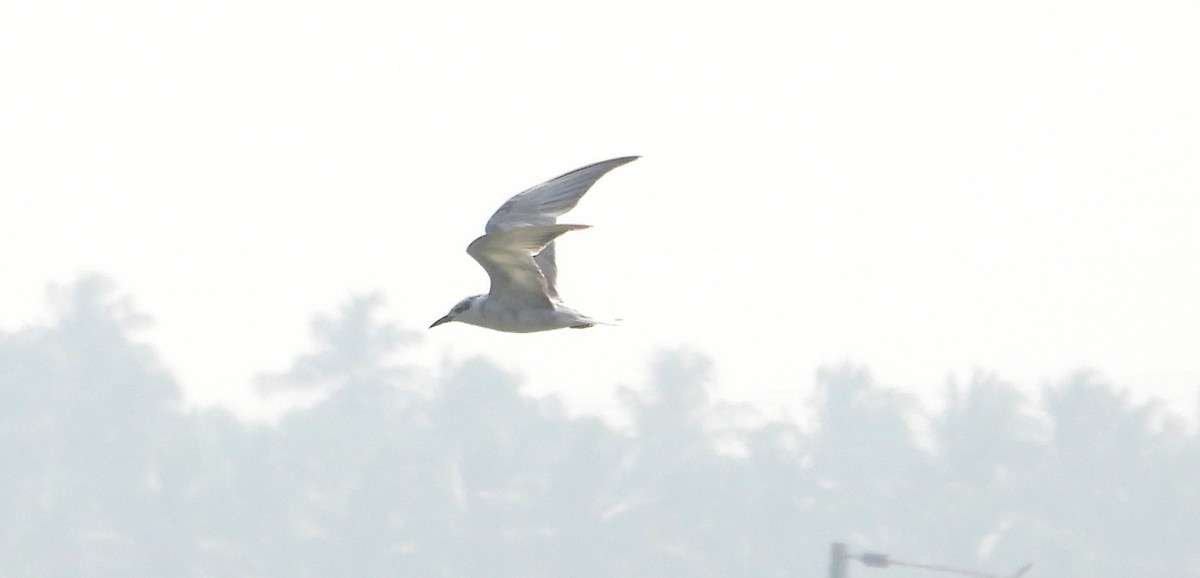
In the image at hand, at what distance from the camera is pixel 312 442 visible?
132 meters

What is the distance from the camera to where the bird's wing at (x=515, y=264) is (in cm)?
1566

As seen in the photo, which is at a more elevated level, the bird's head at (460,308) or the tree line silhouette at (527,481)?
the tree line silhouette at (527,481)

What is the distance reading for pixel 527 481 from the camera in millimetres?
125000

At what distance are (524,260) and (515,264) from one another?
0.26ft

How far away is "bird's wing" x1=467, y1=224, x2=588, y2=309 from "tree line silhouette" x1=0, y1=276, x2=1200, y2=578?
93.3 meters

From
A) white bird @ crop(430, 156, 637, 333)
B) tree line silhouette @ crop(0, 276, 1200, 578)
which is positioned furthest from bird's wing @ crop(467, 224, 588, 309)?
tree line silhouette @ crop(0, 276, 1200, 578)

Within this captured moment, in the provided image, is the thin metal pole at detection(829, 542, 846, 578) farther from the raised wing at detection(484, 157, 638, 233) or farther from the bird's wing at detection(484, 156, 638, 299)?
the raised wing at detection(484, 157, 638, 233)

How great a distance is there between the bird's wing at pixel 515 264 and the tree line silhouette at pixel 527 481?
93.3 metres

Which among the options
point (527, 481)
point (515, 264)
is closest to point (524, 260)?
point (515, 264)

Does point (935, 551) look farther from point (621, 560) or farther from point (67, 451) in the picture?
point (67, 451)

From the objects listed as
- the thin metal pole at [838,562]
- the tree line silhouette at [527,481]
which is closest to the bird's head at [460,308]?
the thin metal pole at [838,562]

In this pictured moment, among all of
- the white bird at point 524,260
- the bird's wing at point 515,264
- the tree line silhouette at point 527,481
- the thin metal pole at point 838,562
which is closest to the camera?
the bird's wing at point 515,264

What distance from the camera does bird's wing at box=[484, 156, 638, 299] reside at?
1659 centimetres

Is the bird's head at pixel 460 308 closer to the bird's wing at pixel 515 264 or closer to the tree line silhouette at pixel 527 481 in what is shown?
the bird's wing at pixel 515 264
